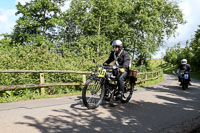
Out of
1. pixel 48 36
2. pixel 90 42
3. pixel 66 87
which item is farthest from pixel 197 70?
pixel 66 87

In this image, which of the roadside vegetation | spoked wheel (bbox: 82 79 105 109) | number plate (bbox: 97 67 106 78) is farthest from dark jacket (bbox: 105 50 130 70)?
the roadside vegetation

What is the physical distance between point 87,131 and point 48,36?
103 ft

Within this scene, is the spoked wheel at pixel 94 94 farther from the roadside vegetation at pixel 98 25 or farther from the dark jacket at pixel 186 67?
the roadside vegetation at pixel 98 25

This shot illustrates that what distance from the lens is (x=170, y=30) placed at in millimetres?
36031

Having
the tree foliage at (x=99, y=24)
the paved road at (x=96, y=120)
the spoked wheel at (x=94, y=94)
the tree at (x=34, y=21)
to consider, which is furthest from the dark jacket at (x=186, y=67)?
the tree at (x=34, y=21)

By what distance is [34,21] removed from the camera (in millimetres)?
28484

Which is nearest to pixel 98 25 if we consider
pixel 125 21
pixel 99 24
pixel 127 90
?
pixel 99 24

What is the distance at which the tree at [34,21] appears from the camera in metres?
28.0

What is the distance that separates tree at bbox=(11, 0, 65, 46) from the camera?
1102 inches

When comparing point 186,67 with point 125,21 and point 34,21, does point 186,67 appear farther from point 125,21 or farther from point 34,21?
point 34,21

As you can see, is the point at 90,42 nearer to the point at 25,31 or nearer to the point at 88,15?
the point at 88,15

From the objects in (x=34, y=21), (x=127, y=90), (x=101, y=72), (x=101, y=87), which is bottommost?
(x=127, y=90)

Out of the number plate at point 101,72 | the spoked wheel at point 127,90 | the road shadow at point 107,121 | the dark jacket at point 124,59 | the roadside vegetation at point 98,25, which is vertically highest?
the roadside vegetation at point 98,25

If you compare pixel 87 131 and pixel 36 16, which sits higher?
pixel 36 16
